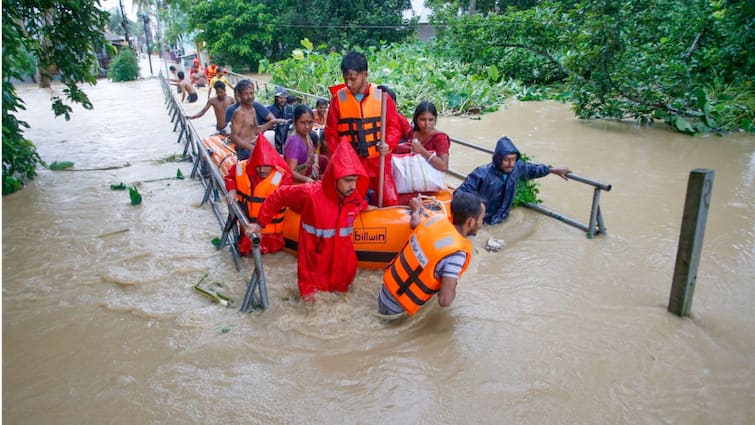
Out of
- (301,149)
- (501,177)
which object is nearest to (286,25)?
(301,149)

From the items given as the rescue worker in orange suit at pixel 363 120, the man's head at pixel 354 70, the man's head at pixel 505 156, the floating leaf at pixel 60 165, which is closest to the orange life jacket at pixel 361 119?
the rescue worker in orange suit at pixel 363 120

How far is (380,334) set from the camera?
335 centimetres

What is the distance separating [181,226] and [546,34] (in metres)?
13.1

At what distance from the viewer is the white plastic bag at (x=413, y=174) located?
456 centimetres

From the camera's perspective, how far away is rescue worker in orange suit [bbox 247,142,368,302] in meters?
3.29

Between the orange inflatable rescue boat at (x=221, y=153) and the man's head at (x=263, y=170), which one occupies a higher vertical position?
the man's head at (x=263, y=170)

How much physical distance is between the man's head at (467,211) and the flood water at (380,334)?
840 millimetres

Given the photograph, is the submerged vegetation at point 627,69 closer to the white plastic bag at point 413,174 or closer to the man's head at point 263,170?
the white plastic bag at point 413,174

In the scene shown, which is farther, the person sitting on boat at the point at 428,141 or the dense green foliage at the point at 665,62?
the dense green foliage at the point at 665,62

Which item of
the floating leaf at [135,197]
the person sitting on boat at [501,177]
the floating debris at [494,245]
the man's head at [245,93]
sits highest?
the man's head at [245,93]

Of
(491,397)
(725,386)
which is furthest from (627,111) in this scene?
(491,397)

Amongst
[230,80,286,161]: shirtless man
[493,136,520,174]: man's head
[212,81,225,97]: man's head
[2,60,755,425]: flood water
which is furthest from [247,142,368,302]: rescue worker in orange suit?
[212,81,225,97]: man's head

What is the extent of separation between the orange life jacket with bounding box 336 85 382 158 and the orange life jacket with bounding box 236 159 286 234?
0.71 metres

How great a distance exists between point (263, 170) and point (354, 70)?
1.14m
